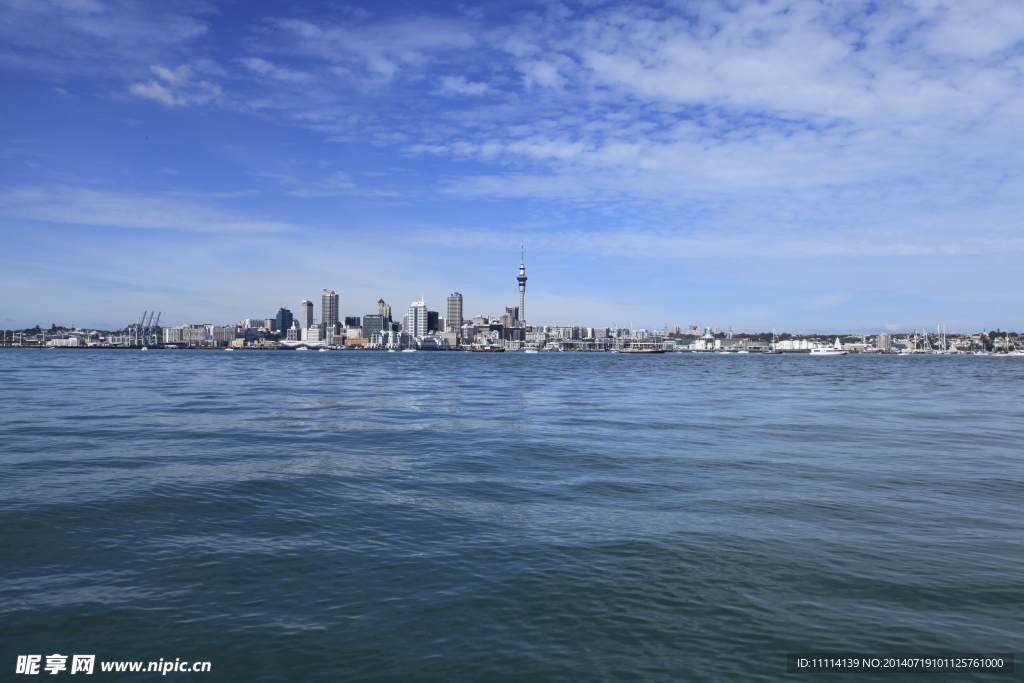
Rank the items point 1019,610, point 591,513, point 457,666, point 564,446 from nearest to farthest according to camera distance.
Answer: point 457,666, point 1019,610, point 591,513, point 564,446

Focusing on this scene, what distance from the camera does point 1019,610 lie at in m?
8.23

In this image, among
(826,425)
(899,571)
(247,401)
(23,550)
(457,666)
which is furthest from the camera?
(247,401)

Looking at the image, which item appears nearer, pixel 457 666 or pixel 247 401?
pixel 457 666

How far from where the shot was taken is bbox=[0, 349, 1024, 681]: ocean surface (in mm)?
7289

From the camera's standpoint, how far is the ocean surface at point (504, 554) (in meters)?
7.29

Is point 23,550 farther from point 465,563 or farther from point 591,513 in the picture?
point 591,513

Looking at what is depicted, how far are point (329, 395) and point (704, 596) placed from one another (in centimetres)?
4111

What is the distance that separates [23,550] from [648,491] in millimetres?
13008

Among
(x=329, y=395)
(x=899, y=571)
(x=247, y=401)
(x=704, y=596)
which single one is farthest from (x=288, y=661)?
(x=329, y=395)

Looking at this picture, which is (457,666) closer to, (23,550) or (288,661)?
(288,661)

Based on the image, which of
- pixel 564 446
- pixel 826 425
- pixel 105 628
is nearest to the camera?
pixel 105 628

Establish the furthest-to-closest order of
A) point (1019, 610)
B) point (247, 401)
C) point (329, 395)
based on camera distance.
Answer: point (329, 395) < point (247, 401) < point (1019, 610)

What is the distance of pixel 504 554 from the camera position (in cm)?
1033

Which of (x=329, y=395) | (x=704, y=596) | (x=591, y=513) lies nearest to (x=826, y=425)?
(x=591, y=513)
